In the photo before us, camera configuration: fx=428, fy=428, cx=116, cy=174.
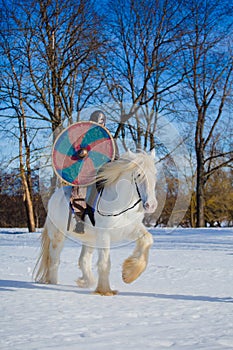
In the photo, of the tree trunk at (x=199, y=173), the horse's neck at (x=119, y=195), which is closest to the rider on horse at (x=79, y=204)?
the horse's neck at (x=119, y=195)

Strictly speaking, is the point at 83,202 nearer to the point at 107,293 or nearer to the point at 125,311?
the point at 107,293

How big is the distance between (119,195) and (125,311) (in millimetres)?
1145

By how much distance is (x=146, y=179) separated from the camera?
4.05m

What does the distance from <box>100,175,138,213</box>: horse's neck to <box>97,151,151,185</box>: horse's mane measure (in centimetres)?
6

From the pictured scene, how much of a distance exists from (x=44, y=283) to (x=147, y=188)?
2.20 metres

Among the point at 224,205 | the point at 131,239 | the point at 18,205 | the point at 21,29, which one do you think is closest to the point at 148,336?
the point at 131,239

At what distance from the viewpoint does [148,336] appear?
2.90 m

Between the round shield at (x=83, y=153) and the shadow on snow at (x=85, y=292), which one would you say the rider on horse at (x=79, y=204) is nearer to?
the round shield at (x=83, y=153)

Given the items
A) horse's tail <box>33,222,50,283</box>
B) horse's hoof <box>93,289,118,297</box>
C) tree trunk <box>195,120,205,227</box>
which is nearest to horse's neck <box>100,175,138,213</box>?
horse's hoof <box>93,289,118,297</box>

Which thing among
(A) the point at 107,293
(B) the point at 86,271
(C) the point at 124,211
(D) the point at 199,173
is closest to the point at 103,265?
(A) the point at 107,293

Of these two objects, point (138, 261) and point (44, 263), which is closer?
point (138, 261)

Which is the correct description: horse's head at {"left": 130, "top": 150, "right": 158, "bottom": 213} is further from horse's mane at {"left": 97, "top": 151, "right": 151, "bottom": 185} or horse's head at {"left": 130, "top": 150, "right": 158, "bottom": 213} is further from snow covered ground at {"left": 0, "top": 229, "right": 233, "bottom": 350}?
snow covered ground at {"left": 0, "top": 229, "right": 233, "bottom": 350}

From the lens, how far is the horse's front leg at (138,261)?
4434mm

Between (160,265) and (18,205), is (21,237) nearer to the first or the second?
(160,265)
